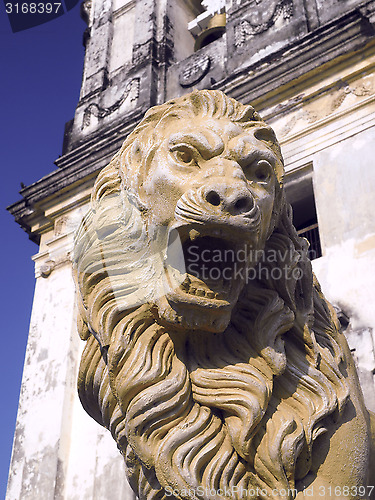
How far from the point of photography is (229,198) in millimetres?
1854

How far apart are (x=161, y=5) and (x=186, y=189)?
601 centimetres

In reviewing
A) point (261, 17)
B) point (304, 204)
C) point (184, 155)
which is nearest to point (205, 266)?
point (184, 155)

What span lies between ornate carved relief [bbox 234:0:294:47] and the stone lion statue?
4154mm

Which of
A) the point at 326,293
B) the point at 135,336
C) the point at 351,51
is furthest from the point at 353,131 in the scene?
the point at 135,336

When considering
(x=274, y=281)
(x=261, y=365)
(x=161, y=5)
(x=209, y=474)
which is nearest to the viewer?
(x=209, y=474)

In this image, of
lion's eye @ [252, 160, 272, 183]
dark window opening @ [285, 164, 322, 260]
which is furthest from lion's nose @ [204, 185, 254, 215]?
dark window opening @ [285, 164, 322, 260]

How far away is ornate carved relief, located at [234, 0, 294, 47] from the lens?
6.04m

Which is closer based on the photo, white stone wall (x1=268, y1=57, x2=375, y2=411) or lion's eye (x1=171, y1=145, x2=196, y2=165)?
lion's eye (x1=171, y1=145, x2=196, y2=165)

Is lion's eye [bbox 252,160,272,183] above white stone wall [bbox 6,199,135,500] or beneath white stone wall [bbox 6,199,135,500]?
beneath

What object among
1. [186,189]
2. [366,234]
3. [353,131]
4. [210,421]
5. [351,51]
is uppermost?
[351,51]

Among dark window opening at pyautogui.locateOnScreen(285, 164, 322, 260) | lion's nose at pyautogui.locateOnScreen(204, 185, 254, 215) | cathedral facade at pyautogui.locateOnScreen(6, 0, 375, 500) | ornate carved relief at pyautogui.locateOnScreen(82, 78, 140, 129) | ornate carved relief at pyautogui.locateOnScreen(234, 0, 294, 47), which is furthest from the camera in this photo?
ornate carved relief at pyautogui.locateOnScreen(82, 78, 140, 129)

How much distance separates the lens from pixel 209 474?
1.86m

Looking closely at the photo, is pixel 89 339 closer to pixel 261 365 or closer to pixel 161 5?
pixel 261 365

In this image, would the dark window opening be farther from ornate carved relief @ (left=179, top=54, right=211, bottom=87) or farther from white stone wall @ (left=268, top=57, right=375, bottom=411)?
ornate carved relief @ (left=179, top=54, right=211, bottom=87)
